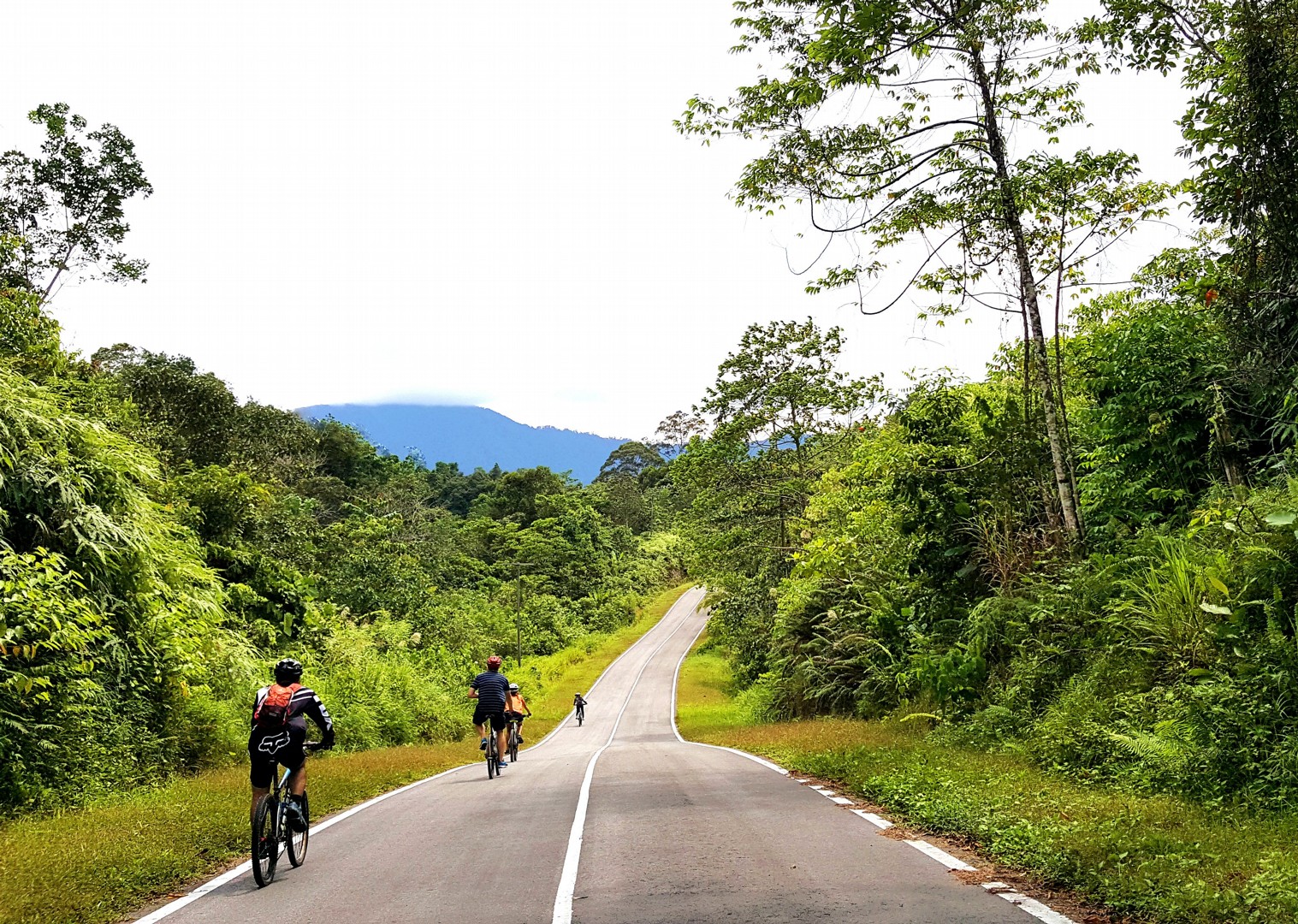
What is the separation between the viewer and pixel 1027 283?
1316 cm

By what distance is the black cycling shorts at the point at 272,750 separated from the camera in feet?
25.1

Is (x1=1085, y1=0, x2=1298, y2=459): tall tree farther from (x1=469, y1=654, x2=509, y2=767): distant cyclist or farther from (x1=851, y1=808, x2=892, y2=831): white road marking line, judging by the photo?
(x1=469, y1=654, x2=509, y2=767): distant cyclist

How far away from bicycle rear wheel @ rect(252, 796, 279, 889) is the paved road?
0.14 meters

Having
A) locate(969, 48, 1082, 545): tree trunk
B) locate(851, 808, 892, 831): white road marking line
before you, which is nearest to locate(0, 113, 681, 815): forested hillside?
locate(851, 808, 892, 831): white road marking line

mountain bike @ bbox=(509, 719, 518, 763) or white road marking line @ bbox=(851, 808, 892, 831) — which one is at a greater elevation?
white road marking line @ bbox=(851, 808, 892, 831)

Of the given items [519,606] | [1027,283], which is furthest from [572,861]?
[519,606]

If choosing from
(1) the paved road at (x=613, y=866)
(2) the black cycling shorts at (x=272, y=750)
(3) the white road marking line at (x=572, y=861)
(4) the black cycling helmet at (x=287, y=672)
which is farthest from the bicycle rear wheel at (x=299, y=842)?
(3) the white road marking line at (x=572, y=861)

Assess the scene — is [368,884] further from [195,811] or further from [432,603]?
[432,603]

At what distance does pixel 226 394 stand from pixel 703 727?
22336mm

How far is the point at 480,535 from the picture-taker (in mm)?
78438

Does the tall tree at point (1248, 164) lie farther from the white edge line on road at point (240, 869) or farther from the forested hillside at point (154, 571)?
the forested hillside at point (154, 571)

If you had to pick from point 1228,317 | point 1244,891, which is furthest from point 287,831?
point 1228,317

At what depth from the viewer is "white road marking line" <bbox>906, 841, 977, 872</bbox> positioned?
6672mm

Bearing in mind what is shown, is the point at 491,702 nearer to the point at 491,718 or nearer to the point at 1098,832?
the point at 491,718
